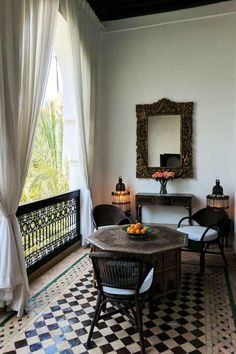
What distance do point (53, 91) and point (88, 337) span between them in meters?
4.24

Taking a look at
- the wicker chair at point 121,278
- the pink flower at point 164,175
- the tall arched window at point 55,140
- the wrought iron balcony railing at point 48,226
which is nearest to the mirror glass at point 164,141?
the pink flower at point 164,175

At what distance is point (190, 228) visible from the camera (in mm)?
3902

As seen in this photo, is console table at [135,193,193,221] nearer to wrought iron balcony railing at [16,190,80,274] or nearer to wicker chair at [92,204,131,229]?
wicker chair at [92,204,131,229]

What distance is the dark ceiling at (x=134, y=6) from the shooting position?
15.7 ft

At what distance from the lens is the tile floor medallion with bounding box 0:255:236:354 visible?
85.6 inches

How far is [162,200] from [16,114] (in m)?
2.96

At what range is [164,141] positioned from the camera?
5.11 meters

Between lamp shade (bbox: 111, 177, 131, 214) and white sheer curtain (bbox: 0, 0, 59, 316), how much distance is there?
244cm

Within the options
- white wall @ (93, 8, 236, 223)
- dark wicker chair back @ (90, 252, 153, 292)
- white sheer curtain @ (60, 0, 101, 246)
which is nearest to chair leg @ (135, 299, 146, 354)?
dark wicker chair back @ (90, 252, 153, 292)

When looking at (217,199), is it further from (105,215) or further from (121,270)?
(121,270)

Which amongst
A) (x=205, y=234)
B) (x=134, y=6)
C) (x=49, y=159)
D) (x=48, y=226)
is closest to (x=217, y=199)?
(x=205, y=234)

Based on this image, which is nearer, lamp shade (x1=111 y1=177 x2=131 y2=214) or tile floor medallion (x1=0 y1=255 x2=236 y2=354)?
tile floor medallion (x1=0 y1=255 x2=236 y2=354)

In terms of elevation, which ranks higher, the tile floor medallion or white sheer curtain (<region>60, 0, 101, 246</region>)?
white sheer curtain (<region>60, 0, 101, 246</region>)

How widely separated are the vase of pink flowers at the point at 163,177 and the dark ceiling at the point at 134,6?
2956mm
